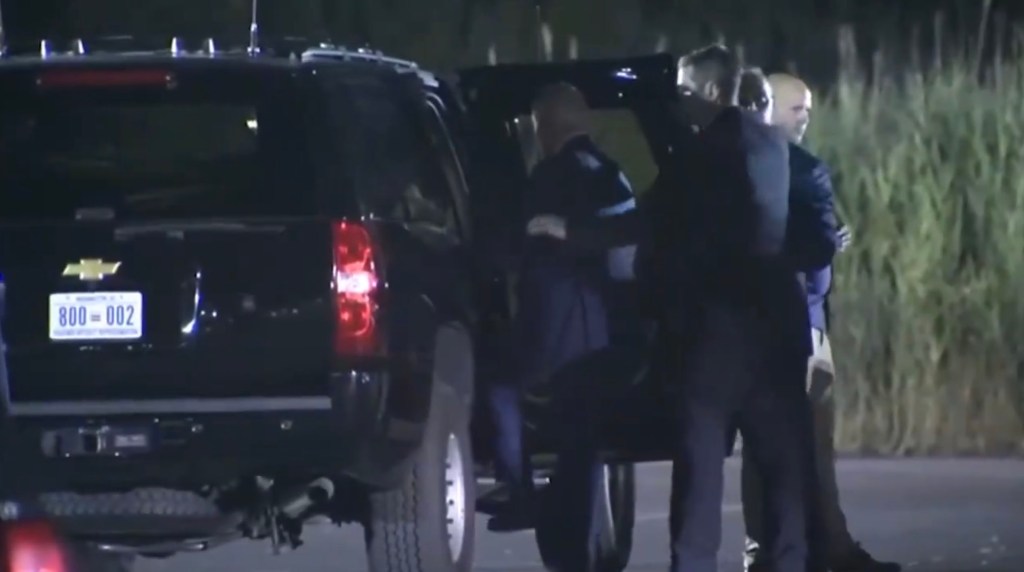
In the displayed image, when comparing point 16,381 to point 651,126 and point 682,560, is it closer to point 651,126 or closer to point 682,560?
point 682,560

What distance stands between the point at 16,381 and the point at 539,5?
1463cm

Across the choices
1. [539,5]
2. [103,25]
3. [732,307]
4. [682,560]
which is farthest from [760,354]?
[103,25]

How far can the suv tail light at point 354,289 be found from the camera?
749 centimetres

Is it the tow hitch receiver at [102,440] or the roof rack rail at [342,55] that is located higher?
the roof rack rail at [342,55]

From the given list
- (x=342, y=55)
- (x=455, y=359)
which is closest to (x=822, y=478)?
(x=455, y=359)

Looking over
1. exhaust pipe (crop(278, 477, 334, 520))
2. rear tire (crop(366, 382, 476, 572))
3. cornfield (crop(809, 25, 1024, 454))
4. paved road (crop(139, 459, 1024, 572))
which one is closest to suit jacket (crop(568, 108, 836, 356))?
rear tire (crop(366, 382, 476, 572))

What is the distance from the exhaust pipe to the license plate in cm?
79

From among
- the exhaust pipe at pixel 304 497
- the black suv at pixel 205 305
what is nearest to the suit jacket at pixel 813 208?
the black suv at pixel 205 305

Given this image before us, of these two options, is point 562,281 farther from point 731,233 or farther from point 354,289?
point 354,289

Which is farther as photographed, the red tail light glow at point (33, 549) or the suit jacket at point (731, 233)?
the suit jacket at point (731, 233)

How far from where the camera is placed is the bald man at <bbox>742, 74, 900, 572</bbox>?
915 cm

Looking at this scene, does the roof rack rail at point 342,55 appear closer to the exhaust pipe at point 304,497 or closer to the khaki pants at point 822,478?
the exhaust pipe at point 304,497

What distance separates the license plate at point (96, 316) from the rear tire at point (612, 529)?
241 cm

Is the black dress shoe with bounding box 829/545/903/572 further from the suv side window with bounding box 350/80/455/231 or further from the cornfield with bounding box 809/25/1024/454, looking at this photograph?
the cornfield with bounding box 809/25/1024/454
